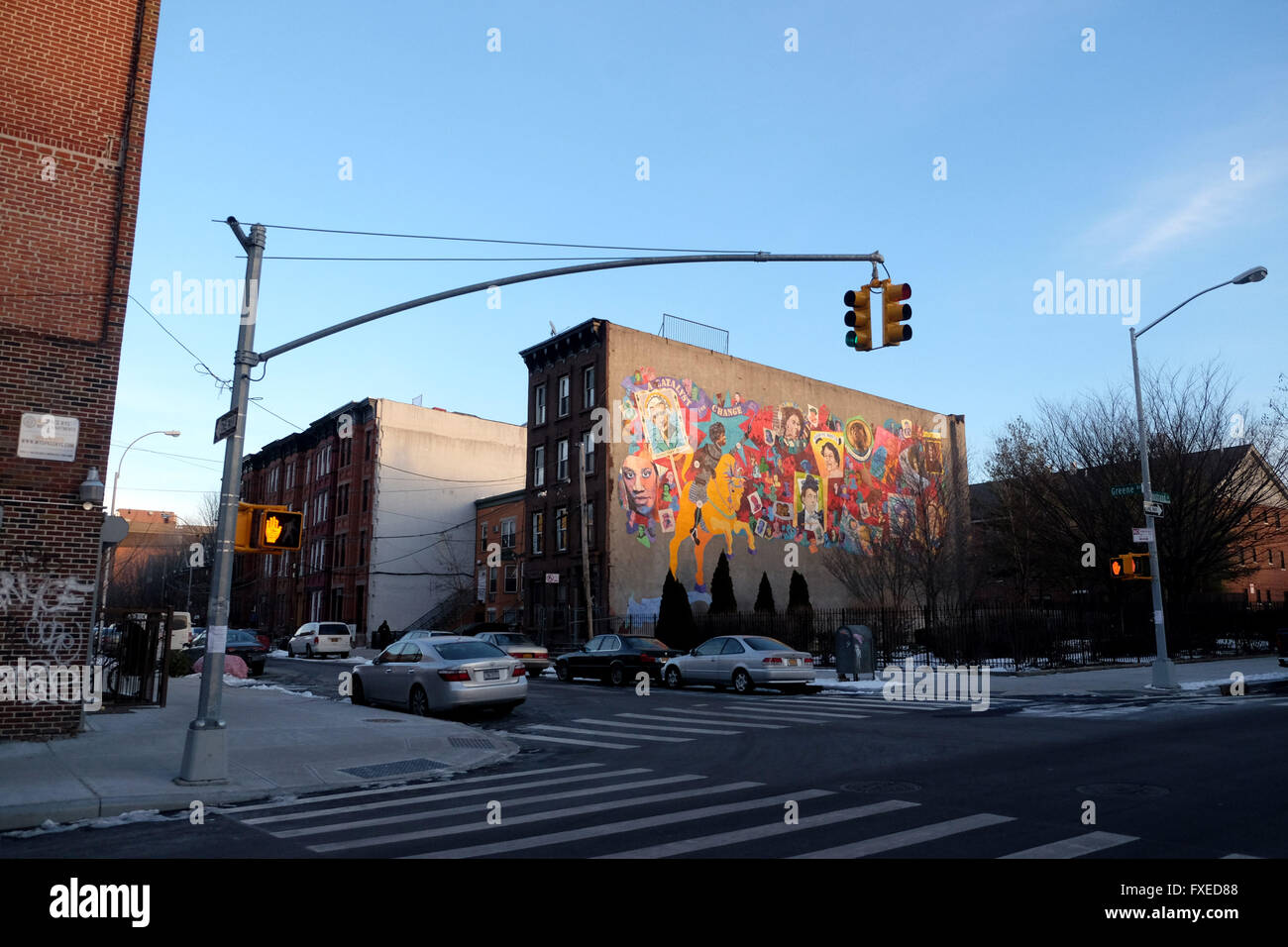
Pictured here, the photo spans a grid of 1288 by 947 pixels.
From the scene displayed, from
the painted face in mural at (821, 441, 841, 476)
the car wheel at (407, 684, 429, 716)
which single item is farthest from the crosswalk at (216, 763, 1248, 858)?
the painted face in mural at (821, 441, 841, 476)

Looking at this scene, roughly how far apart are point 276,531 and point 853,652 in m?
18.3

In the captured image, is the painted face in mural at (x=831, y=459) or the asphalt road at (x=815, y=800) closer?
the asphalt road at (x=815, y=800)

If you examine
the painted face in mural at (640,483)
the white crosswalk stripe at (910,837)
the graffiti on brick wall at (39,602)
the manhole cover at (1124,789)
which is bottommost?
the white crosswalk stripe at (910,837)

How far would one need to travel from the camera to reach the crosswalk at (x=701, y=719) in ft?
48.1

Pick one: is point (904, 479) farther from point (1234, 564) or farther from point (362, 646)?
point (362, 646)

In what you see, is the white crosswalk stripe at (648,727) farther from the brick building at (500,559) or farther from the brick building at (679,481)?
the brick building at (500,559)

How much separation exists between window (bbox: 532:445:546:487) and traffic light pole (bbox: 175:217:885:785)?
3309 centimetres

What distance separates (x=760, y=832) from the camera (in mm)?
7270

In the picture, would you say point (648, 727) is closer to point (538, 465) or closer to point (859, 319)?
point (859, 319)

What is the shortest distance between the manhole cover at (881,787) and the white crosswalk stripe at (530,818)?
0.99 m

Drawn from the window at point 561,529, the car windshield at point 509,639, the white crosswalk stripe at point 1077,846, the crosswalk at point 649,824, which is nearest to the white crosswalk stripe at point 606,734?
the crosswalk at point 649,824

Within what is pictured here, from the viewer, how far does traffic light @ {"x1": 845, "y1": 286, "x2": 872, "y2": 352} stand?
42.1ft

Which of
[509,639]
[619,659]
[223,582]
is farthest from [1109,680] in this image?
[223,582]
